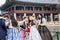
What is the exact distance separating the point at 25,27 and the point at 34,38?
0.26 metres

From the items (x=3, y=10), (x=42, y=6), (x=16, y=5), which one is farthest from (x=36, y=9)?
(x=3, y=10)

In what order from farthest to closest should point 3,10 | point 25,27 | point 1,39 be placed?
point 3,10 < point 25,27 < point 1,39

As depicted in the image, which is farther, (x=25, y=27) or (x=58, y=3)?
(x=58, y=3)

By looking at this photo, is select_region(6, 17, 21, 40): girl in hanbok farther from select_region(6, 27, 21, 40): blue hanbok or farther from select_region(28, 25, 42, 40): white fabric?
select_region(28, 25, 42, 40): white fabric

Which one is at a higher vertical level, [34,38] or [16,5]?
[16,5]

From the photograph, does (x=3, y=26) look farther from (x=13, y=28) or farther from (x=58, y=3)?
(x=58, y=3)

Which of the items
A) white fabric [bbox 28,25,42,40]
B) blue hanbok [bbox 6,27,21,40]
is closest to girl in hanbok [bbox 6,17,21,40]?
blue hanbok [bbox 6,27,21,40]

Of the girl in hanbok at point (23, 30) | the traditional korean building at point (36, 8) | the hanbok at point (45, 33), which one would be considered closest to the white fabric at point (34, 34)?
the hanbok at point (45, 33)

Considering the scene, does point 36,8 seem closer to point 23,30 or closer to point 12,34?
point 23,30

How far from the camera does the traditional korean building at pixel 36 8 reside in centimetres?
176

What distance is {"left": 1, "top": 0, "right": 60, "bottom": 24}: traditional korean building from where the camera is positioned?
1.76 m

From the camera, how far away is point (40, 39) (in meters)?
1.10

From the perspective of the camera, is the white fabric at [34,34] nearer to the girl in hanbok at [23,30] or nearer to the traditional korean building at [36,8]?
the girl in hanbok at [23,30]

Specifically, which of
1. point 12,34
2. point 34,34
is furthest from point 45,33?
point 12,34
